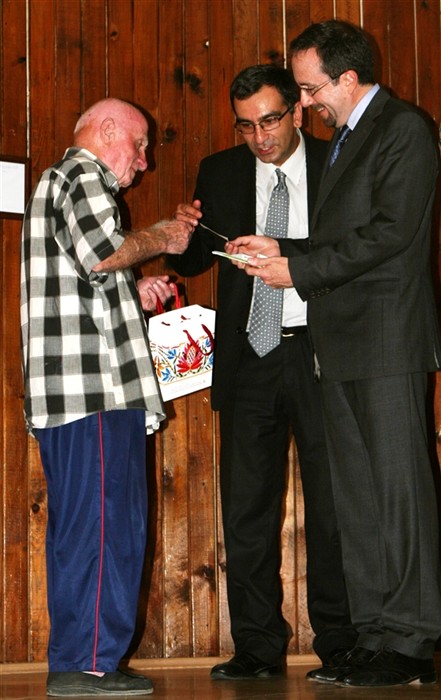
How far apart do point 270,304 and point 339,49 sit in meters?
0.79

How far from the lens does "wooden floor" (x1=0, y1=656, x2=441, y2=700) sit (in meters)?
2.50

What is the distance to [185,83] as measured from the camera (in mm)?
3762

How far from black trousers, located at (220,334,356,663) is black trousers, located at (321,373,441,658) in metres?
0.28

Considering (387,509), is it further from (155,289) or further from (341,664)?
(155,289)

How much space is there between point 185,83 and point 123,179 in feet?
3.50

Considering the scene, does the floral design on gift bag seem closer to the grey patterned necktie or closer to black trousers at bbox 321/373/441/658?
the grey patterned necktie

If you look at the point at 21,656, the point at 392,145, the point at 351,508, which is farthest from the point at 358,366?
the point at 21,656

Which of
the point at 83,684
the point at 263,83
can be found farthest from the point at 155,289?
the point at 83,684

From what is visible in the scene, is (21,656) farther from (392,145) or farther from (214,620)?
(392,145)

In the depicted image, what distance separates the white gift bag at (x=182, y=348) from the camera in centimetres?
318

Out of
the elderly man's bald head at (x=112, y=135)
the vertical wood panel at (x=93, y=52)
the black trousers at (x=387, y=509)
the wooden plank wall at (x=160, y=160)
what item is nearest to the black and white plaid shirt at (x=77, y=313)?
the elderly man's bald head at (x=112, y=135)

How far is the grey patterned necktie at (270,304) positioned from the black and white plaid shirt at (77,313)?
1.89ft

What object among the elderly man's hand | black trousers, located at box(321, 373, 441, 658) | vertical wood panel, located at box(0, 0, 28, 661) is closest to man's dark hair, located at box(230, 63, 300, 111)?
the elderly man's hand

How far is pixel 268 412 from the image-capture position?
3.19 m
